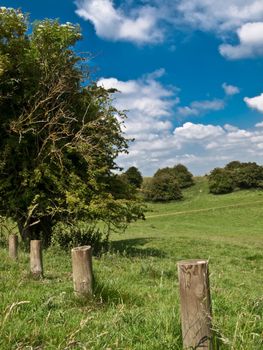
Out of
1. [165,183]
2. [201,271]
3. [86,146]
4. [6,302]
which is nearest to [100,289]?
[6,302]

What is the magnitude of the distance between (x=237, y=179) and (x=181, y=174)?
14051 mm

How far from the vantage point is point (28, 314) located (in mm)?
5703

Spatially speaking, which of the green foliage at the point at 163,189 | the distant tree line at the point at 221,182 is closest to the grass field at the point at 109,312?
the green foliage at the point at 163,189

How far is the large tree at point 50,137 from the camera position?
1836 centimetres

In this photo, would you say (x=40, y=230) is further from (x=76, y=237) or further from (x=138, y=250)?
(x=138, y=250)

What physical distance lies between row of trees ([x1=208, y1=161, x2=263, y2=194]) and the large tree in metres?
54.3

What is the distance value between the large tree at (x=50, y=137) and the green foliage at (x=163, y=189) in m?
52.4

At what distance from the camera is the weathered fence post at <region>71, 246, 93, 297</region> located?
670cm

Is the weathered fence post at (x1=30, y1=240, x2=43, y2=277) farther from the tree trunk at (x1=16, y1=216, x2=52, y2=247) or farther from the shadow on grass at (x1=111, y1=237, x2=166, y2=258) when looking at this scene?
the tree trunk at (x1=16, y1=216, x2=52, y2=247)

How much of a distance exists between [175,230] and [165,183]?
32.7 metres

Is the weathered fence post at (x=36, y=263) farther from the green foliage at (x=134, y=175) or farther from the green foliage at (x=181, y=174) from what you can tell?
the green foliage at (x=181, y=174)

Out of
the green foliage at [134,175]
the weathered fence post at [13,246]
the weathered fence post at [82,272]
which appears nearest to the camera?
the weathered fence post at [82,272]

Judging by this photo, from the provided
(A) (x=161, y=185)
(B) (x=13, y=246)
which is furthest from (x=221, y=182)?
(B) (x=13, y=246)

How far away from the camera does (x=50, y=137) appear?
62.1 ft
